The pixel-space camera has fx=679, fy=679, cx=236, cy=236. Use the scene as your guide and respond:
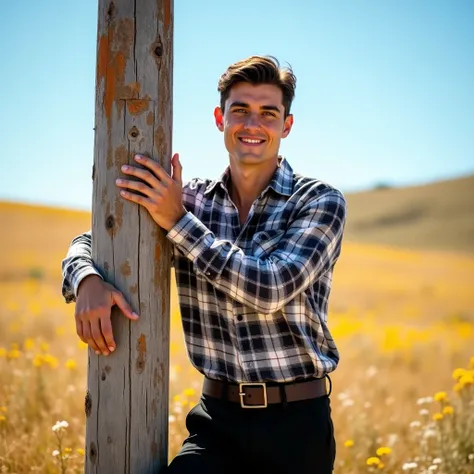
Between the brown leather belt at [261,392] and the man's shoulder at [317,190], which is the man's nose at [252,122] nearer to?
the man's shoulder at [317,190]

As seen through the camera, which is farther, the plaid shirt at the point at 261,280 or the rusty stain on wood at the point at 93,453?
the rusty stain on wood at the point at 93,453

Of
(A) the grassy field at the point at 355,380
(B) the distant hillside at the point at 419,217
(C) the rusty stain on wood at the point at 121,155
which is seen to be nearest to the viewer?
(C) the rusty stain on wood at the point at 121,155

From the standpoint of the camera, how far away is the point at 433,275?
2512 centimetres

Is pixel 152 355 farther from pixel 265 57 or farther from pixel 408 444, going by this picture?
pixel 408 444

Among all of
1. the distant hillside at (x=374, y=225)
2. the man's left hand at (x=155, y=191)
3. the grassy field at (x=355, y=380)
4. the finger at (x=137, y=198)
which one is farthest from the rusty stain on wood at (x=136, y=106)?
the distant hillside at (x=374, y=225)

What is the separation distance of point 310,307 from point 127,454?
41.3 inches

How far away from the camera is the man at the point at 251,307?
9.49 feet

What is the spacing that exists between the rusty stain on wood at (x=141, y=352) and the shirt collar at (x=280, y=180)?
2.73 ft

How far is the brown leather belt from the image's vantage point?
9.75 ft

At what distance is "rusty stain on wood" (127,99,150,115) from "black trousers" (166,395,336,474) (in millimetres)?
1352

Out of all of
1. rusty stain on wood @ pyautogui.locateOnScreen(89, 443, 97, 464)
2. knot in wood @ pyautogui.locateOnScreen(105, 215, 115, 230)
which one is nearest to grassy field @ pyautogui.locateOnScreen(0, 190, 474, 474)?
rusty stain on wood @ pyautogui.locateOnScreen(89, 443, 97, 464)

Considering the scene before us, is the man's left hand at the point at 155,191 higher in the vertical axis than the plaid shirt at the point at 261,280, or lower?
higher

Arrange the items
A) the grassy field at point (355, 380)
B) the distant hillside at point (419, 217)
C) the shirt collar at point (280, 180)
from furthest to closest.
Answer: the distant hillside at point (419, 217) → the grassy field at point (355, 380) → the shirt collar at point (280, 180)

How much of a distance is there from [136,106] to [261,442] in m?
1.56
